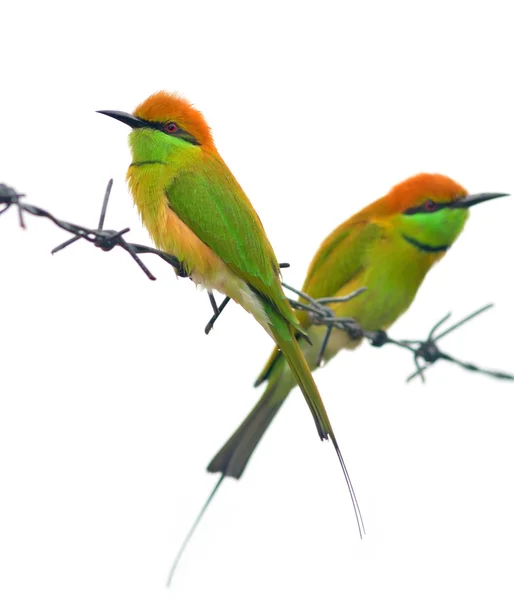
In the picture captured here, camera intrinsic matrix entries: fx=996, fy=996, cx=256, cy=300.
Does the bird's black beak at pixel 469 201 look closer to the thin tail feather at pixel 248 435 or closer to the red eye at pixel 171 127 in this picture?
the thin tail feather at pixel 248 435

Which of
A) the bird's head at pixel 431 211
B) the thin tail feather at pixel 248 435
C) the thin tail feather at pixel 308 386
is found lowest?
the thin tail feather at pixel 248 435

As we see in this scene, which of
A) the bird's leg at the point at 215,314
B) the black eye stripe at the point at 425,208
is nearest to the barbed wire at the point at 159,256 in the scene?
the bird's leg at the point at 215,314

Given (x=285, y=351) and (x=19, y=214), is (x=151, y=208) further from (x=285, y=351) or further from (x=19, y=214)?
(x=19, y=214)

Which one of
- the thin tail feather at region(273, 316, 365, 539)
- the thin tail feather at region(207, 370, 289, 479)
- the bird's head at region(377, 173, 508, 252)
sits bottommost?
the thin tail feather at region(207, 370, 289, 479)

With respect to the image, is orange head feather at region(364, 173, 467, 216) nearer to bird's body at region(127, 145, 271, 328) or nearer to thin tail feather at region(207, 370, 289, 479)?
thin tail feather at region(207, 370, 289, 479)

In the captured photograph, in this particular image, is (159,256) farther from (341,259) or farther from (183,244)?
(341,259)

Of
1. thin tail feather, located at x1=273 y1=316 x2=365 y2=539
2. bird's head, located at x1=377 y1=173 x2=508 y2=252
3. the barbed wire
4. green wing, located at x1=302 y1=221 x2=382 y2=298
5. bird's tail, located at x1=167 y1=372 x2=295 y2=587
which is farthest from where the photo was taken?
green wing, located at x1=302 y1=221 x2=382 y2=298

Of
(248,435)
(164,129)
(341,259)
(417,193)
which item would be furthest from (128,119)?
(417,193)

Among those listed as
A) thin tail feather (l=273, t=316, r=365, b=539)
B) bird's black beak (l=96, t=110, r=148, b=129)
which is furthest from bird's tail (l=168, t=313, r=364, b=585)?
bird's black beak (l=96, t=110, r=148, b=129)

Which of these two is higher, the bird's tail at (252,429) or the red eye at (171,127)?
the red eye at (171,127)

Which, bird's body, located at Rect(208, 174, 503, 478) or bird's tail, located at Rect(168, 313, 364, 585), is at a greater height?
bird's body, located at Rect(208, 174, 503, 478)
